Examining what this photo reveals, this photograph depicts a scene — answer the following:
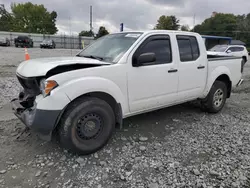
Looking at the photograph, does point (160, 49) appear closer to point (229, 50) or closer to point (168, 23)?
point (229, 50)

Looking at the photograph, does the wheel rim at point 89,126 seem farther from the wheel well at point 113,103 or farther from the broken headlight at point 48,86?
the broken headlight at point 48,86

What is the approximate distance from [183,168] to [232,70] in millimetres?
3344

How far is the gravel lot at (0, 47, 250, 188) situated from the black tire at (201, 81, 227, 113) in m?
0.54

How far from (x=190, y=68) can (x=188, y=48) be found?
16.5 inches

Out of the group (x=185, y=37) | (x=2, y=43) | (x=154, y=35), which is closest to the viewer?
A: (x=154, y=35)

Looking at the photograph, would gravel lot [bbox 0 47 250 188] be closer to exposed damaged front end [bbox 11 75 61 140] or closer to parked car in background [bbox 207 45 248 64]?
exposed damaged front end [bbox 11 75 61 140]

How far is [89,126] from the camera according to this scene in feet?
9.58

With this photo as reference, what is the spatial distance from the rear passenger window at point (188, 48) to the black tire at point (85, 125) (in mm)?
1929

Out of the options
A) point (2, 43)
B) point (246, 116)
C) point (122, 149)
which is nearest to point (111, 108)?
point (122, 149)

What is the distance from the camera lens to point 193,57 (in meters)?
4.14

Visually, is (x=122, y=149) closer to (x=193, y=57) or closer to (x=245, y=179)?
(x=245, y=179)

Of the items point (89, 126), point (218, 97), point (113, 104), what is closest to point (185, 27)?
point (218, 97)

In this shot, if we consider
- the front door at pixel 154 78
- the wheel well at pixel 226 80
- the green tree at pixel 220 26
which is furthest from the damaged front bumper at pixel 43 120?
the green tree at pixel 220 26

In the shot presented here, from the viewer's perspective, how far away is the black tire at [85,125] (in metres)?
2.71
